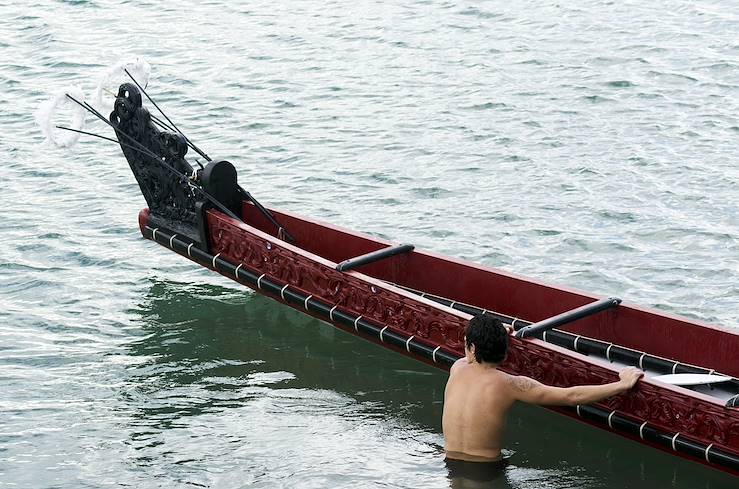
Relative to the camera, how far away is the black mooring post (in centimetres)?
734

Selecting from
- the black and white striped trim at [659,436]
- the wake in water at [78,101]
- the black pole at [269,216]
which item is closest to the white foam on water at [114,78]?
the wake in water at [78,101]

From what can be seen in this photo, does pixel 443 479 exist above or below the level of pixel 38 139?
below

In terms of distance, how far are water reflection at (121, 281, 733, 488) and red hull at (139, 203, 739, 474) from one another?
410mm

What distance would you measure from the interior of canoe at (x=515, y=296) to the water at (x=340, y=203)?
600mm

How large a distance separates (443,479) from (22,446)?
272cm

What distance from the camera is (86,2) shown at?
19.8 meters

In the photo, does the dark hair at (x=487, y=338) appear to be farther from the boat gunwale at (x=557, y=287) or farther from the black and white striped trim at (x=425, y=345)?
the boat gunwale at (x=557, y=287)

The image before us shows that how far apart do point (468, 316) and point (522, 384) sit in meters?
1.08

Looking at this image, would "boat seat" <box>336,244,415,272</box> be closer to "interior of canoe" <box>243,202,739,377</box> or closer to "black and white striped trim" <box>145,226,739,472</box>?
"interior of canoe" <box>243,202,739,377</box>

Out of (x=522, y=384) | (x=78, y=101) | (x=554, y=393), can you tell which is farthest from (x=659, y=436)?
(x=78, y=101)

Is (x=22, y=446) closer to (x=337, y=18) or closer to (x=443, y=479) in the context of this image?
(x=443, y=479)

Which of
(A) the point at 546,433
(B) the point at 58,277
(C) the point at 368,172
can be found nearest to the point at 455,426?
(A) the point at 546,433

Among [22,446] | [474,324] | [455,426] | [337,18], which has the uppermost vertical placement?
[337,18]

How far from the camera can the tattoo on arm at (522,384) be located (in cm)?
654
